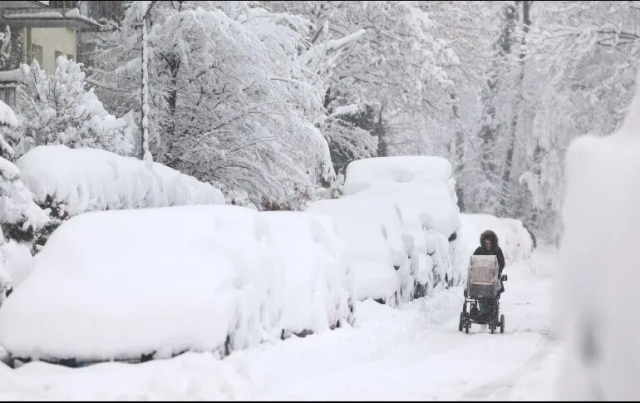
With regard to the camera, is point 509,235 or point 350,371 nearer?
point 350,371

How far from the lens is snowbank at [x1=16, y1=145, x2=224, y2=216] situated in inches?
576

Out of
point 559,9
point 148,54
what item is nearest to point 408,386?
point 148,54

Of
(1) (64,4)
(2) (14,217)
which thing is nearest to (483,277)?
(2) (14,217)

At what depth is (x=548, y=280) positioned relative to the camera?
30.0m

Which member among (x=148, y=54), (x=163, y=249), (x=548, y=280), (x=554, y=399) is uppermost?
(x=148, y=54)

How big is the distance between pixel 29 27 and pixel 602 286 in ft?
85.5

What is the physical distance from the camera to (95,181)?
1517 centimetres

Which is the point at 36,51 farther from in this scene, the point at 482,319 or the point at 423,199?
the point at 482,319

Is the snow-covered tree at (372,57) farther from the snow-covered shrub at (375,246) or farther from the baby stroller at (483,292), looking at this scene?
the baby stroller at (483,292)

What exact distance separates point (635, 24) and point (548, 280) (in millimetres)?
8581

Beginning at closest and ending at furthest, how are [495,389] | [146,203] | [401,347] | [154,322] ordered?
[154,322] < [495,389] < [401,347] < [146,203]

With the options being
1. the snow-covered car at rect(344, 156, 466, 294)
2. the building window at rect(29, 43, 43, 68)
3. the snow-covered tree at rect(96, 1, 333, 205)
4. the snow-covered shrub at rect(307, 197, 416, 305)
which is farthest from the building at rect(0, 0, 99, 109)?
the snow-covered shrub at rect(307, 197, 416, 305)

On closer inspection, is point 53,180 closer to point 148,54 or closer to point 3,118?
point 3,118

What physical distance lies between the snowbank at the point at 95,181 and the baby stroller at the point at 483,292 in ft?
15.3
